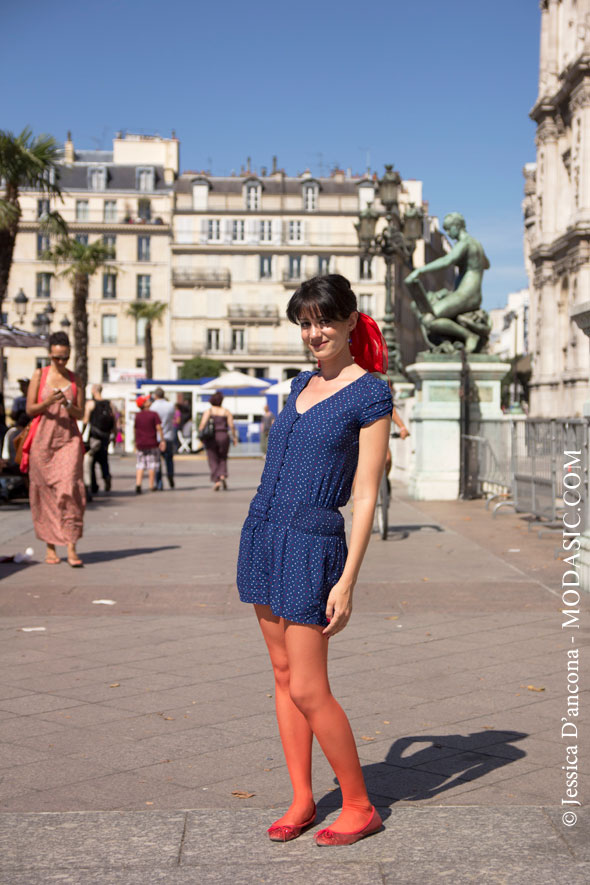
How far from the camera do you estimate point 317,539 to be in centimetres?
366

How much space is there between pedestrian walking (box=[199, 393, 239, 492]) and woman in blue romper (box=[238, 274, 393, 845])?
16.9m

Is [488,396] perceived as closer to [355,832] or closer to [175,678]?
[175,678]

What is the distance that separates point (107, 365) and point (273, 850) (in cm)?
7932

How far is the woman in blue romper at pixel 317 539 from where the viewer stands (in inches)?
144

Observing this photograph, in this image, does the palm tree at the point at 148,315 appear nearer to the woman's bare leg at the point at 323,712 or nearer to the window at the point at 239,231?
the window at the point at 239,231

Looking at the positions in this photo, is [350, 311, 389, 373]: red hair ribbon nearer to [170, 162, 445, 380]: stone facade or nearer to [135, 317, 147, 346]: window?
[170, 162, 445, 380]: stone facade

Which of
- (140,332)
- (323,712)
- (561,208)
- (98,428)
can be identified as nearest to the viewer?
(323,712)

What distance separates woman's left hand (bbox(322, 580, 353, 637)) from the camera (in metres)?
3.61

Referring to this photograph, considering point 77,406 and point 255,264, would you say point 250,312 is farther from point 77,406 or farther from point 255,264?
point 77,406

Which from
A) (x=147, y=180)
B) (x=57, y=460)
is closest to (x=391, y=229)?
(x=57, y=460)

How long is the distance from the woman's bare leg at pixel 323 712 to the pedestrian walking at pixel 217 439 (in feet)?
55.8

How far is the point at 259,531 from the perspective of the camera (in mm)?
3762

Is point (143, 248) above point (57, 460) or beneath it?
above

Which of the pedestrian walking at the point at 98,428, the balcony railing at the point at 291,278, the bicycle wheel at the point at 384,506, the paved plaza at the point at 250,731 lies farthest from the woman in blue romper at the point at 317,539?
the balcony railing at the point at 291,278
